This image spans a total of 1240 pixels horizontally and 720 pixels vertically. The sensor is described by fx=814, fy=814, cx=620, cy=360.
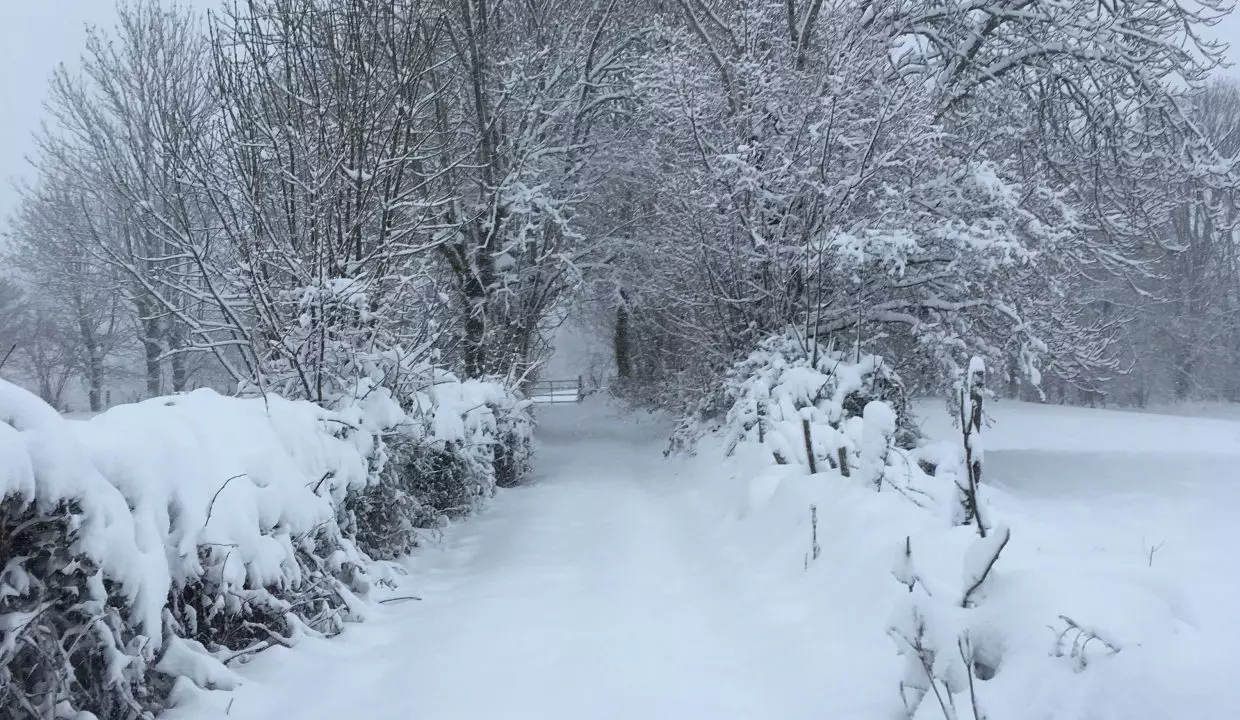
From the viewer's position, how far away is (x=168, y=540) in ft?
11.9

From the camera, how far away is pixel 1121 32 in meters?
12.0

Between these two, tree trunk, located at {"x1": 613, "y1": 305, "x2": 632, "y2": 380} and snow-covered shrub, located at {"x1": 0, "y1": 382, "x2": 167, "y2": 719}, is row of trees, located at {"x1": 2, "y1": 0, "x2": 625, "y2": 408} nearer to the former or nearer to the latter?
snow-covered shrub, located at {"x1": 0, "y1": 382, "x2": 167, "y2": 719}

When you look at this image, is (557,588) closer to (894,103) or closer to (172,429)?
(172,429)

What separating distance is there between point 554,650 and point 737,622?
1.19m

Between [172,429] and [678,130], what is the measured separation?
10.3 meters

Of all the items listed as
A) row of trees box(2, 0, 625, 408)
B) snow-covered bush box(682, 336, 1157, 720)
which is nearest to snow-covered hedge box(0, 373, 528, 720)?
row of trees box(2, 0, 625, 408)

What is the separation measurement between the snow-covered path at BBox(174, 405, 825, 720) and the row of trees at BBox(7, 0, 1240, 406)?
7.61 feet

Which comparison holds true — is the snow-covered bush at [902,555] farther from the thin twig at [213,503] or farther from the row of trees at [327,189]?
the row of trees at [327,189]

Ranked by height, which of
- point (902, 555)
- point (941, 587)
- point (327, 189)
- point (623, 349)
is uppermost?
point (327, 189)

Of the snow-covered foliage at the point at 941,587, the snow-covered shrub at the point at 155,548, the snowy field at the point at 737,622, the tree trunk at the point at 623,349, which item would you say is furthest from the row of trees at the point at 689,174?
the tree trunk at the point at 623,349

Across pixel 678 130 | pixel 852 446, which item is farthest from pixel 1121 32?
pixel 852 446

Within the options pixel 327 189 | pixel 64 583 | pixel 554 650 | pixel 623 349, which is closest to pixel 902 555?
pixel 554 650

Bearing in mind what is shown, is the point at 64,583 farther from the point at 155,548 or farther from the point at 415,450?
the point at 415,450

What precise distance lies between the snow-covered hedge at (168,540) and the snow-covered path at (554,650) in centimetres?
30
